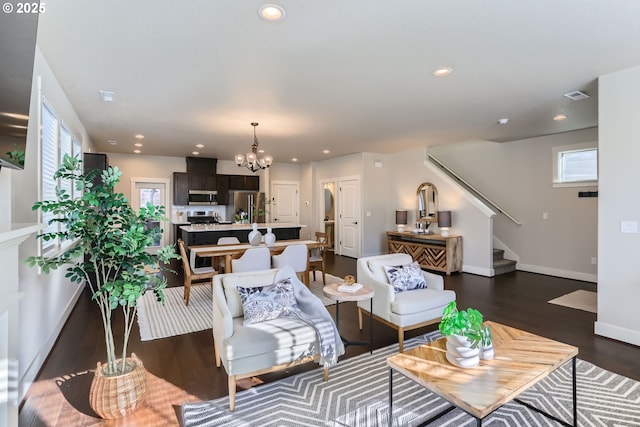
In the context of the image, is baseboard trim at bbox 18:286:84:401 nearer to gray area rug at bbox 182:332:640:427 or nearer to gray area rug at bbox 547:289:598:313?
gray area rug at bbox 182:332:640:427

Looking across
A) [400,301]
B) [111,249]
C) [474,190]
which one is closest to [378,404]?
[400,301]

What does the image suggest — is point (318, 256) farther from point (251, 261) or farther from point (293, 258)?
point (251, 261)

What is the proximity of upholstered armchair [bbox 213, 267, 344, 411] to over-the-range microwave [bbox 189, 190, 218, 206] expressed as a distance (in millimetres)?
6359

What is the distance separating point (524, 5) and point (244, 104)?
3002 mm

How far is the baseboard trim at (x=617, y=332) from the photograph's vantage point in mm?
3145

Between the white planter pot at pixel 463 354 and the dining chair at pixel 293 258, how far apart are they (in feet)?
9.44

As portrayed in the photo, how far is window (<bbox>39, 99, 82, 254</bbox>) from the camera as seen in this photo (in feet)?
9.69

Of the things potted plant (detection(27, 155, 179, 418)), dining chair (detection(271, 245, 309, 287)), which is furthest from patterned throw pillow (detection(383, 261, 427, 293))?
potted plant (detection(27, 155, 179, 418))

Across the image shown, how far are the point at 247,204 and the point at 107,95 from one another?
5.11 meters

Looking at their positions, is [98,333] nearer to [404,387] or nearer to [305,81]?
[404,387]

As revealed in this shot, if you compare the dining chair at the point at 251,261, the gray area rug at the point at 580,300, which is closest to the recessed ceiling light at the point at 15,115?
the dining chair at the point at 251,261

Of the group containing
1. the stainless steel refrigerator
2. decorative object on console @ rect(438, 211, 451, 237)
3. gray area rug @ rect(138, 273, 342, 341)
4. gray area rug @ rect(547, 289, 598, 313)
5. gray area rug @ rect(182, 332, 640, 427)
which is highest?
the stainless steel refrigerator

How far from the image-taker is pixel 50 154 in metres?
3.23

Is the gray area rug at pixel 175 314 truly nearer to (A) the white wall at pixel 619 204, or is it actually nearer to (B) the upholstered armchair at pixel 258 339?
(B) the upholstered armchair at pixel 258 339
